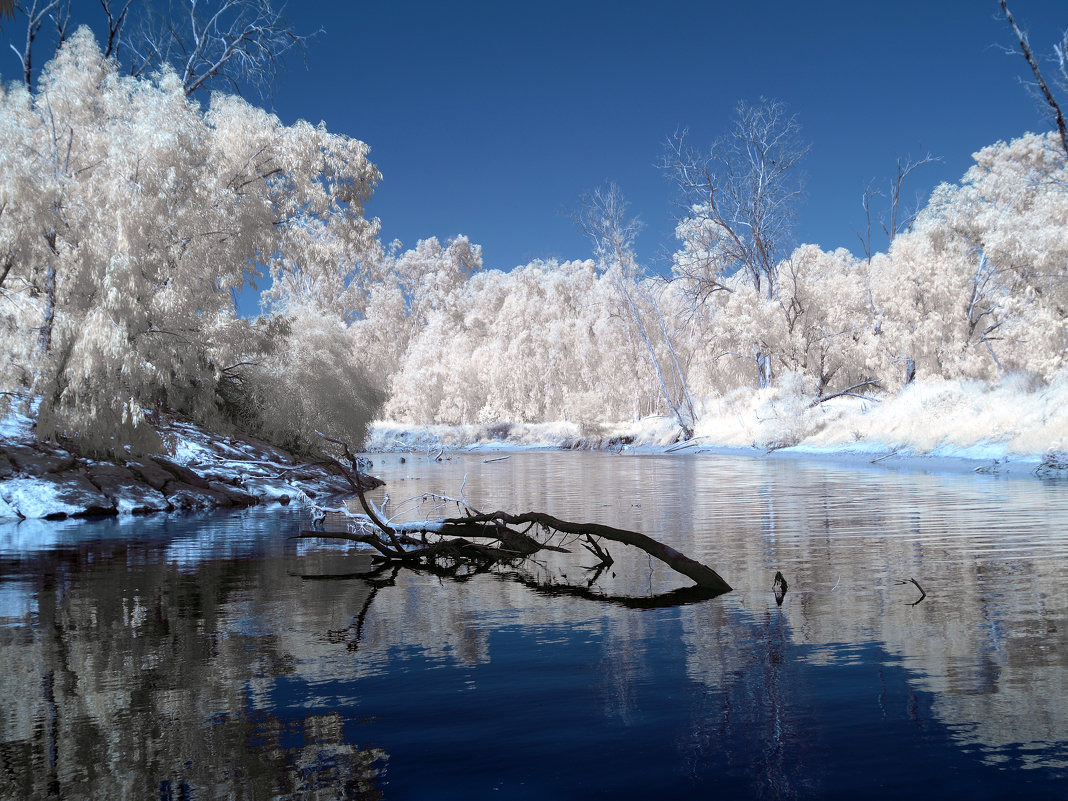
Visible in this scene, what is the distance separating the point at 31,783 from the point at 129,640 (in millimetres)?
2432

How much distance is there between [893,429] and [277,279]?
22010 mm

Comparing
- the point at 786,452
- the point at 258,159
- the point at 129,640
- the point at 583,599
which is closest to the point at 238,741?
the point at 129,640

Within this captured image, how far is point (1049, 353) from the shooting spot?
25.8 meters

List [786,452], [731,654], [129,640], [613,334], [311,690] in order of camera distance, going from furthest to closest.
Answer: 1. [613,334]
2. [786,452]
3. [129,640]
4. [731,654]
5. [311,690]

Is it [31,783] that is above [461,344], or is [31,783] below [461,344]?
below

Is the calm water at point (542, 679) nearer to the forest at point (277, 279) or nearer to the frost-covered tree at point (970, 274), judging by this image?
the forest at point (277, 279)

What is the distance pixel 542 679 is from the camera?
4566mm

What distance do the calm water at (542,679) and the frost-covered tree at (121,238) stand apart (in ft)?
20.1

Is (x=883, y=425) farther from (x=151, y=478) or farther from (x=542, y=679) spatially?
(x=542, y=679)

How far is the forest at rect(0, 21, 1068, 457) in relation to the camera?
14195mm

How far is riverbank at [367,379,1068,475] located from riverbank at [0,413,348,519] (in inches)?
452

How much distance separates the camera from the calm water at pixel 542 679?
3254 mm

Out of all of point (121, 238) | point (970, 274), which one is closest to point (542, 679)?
point (121, 238)

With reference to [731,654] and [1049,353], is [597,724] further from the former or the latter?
[1049,353]
